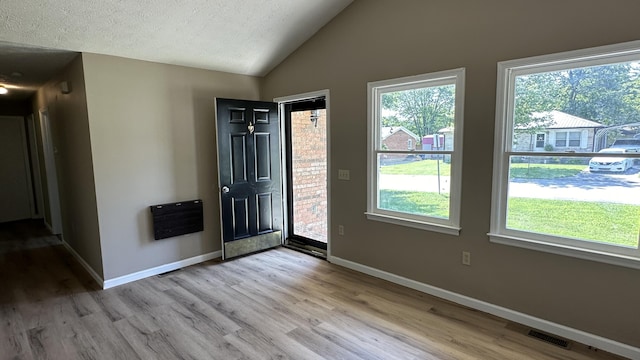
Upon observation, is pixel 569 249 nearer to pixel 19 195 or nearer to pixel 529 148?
pixel 529 148

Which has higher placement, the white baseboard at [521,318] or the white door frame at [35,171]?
the white door frame at [35,171]

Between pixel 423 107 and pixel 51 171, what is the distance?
566 cm

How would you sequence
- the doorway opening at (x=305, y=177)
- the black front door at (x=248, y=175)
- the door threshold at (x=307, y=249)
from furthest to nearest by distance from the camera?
the doorway opening at (x=305, y=177), the door threshold at (x=307, y=249), the black front door at (x=248, y=175)

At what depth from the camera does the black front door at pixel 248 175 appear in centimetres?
398

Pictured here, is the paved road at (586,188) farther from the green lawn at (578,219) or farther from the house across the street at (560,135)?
the house across the street at (560,135)

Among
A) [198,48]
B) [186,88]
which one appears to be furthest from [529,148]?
[186,88]

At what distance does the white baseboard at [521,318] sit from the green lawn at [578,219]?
2.29 feet

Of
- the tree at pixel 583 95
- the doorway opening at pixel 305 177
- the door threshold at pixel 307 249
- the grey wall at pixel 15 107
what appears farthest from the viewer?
the grey wall at pixel 15 107

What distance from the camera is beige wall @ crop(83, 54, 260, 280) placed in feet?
10.9

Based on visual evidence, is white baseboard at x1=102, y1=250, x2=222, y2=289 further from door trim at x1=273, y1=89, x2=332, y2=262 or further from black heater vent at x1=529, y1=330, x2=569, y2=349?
black heater vent at x1=529, y1=330, x2=569, y2=349

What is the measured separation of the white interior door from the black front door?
5.24 m

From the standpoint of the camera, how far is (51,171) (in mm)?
5133

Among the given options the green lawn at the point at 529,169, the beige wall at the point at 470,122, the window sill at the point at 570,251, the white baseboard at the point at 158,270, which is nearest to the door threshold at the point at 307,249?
the beige wall at the point at 470,122

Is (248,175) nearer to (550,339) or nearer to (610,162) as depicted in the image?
(550,339)
